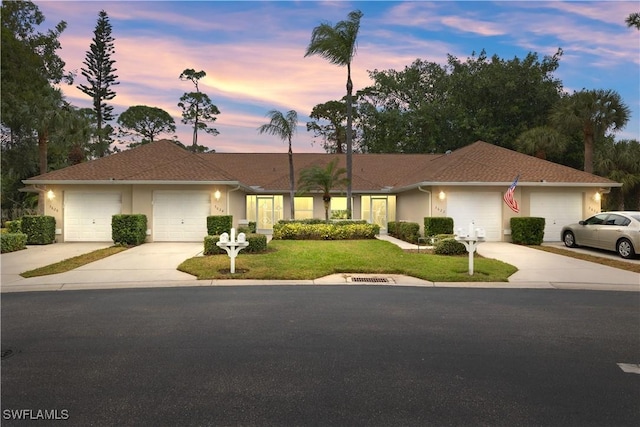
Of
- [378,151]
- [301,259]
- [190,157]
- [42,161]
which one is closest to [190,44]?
[190,157]

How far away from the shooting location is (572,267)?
Result: 11016 millimetres

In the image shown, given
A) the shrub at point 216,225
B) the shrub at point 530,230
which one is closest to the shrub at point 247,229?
the shrub at point 216,225

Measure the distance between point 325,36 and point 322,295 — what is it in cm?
1477

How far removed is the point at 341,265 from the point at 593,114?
21.7 metres

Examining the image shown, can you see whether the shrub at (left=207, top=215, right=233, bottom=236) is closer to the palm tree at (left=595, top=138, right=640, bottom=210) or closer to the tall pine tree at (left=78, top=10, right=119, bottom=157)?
the palm tree at (left=595, top=138, right=640, bottom=210)

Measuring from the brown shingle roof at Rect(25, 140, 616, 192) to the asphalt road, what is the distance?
38.4 feet

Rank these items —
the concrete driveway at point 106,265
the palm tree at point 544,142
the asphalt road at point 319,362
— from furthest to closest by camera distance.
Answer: the palm tree at point 544,142 < the concrete driveway at point 106,265 < the asphalt road at point 319,362

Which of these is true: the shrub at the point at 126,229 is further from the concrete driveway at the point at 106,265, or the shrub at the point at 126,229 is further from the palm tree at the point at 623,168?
the palm tree at the point at 623,168

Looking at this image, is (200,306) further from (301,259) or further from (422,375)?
(301,259)

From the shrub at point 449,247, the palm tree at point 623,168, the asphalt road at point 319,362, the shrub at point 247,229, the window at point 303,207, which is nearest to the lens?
the asphalt road at point 319,362

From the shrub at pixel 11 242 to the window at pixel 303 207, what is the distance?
1365 centimetres

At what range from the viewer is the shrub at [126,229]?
16016 mm

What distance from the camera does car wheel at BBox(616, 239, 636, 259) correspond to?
12750mm

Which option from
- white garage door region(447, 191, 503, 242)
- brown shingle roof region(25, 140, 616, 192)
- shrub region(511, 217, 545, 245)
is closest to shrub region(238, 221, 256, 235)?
brown shingle roof region(25, 140, 616, 192)
